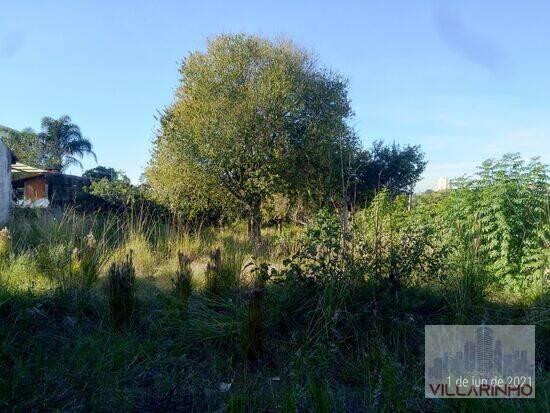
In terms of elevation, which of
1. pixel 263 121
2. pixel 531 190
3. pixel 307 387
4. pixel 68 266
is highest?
pixel 263 121

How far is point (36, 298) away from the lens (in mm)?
4711

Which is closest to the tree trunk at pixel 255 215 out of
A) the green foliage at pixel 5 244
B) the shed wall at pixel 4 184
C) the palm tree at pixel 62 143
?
the green foliage at pixel 5 244

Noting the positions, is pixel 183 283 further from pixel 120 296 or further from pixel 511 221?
pixel 511 221

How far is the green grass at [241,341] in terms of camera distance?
3.12m

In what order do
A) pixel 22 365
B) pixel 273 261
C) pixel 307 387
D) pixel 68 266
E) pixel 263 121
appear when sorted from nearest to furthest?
pixel 307 387
pixel 22 365
pixel 68 266
pixel 273 261
pixel 263 121

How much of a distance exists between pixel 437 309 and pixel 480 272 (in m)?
0.63

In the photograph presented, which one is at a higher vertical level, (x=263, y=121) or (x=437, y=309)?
(x=263, y=121)

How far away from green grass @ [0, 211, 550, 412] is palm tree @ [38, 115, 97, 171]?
35562mm

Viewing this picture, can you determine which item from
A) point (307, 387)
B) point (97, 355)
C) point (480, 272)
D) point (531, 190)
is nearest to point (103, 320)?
point (97, 355)

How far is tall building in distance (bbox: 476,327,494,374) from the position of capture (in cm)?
345

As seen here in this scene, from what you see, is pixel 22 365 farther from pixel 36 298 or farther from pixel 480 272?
pixel 480 272

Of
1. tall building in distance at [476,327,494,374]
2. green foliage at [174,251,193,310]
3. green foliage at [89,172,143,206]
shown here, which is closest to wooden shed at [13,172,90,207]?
green foliage at [89,172,143,206]

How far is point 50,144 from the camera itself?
126 ft

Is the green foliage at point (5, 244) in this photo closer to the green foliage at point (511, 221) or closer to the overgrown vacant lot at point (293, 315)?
the overgrown vacant lot at point (293, 315)
